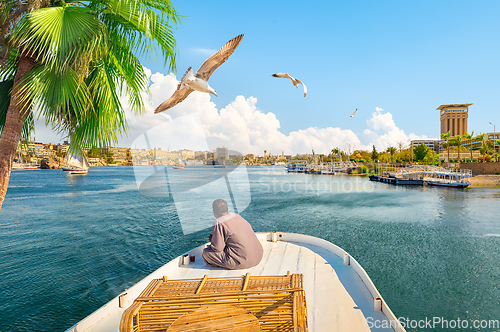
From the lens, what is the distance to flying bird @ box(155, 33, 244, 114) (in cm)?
427

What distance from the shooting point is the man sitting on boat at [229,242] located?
13.7 feet

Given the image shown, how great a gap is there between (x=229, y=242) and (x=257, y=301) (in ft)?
6.41

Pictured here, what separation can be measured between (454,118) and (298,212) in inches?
6178

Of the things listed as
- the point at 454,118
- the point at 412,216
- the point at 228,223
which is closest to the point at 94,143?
the point at 228,223

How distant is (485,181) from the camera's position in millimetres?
49500

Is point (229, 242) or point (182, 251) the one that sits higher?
point (229, 242)

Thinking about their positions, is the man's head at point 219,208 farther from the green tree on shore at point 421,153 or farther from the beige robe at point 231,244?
the green tree on shore at point 421,153

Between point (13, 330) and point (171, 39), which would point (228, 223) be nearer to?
point (171, 39)

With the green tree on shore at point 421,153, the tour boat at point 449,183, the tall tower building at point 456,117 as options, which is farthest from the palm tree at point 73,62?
the tall tower building at point 456,117

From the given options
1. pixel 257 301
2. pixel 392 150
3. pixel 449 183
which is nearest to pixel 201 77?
pixel 257 301

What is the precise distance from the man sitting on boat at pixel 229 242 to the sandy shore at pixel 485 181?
59110 mm

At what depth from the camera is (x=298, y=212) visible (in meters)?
22.9

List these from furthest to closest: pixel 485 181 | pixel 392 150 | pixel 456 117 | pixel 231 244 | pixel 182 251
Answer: pixel 456 117
pixel 392 150
pixel 485 181
pixel 182 251
pixel 231 244

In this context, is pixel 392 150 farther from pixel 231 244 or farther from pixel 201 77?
pixel 231 244
